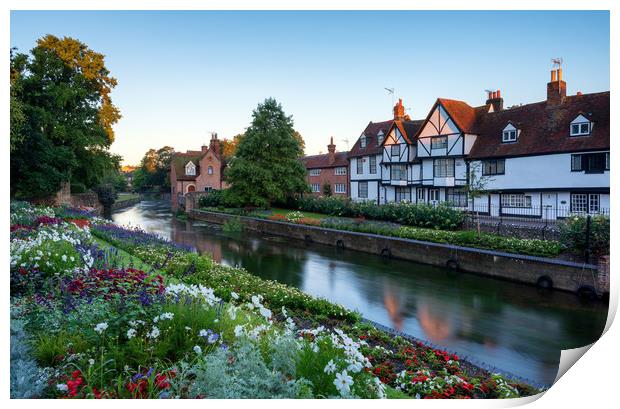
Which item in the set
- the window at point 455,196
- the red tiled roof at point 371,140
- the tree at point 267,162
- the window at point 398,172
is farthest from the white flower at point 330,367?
the red tiled roof at point 371,140

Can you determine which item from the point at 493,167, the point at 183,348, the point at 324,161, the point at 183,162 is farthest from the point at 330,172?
the point at 183,348

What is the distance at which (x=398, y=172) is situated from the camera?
26422 millimetres

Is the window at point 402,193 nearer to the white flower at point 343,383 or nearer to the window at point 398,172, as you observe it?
the window at point 398,172

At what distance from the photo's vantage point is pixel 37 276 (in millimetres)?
5438

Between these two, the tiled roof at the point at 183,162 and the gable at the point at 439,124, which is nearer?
the gable at the point at 439,124

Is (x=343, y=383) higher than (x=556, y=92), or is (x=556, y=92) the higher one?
(x=556, y=92)

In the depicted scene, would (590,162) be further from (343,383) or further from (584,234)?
(343,383)

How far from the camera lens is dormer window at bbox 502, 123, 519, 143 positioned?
A: 19752mm

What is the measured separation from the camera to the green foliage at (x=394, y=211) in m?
16.1

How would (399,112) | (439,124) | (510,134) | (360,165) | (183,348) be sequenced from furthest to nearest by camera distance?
(360,165), (399,112), (439,124), (510,134), (183,348)

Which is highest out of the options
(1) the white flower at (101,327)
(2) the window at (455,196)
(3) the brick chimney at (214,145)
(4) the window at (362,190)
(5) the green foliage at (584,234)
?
(3) the brick chimney at (214,145)

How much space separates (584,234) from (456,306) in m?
3.41

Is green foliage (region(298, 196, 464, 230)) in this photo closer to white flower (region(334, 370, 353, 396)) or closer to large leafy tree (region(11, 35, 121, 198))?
large leafy tree (region(11, 35, 121, 198))

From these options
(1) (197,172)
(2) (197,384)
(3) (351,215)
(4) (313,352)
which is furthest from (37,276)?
(1) (197,172)
